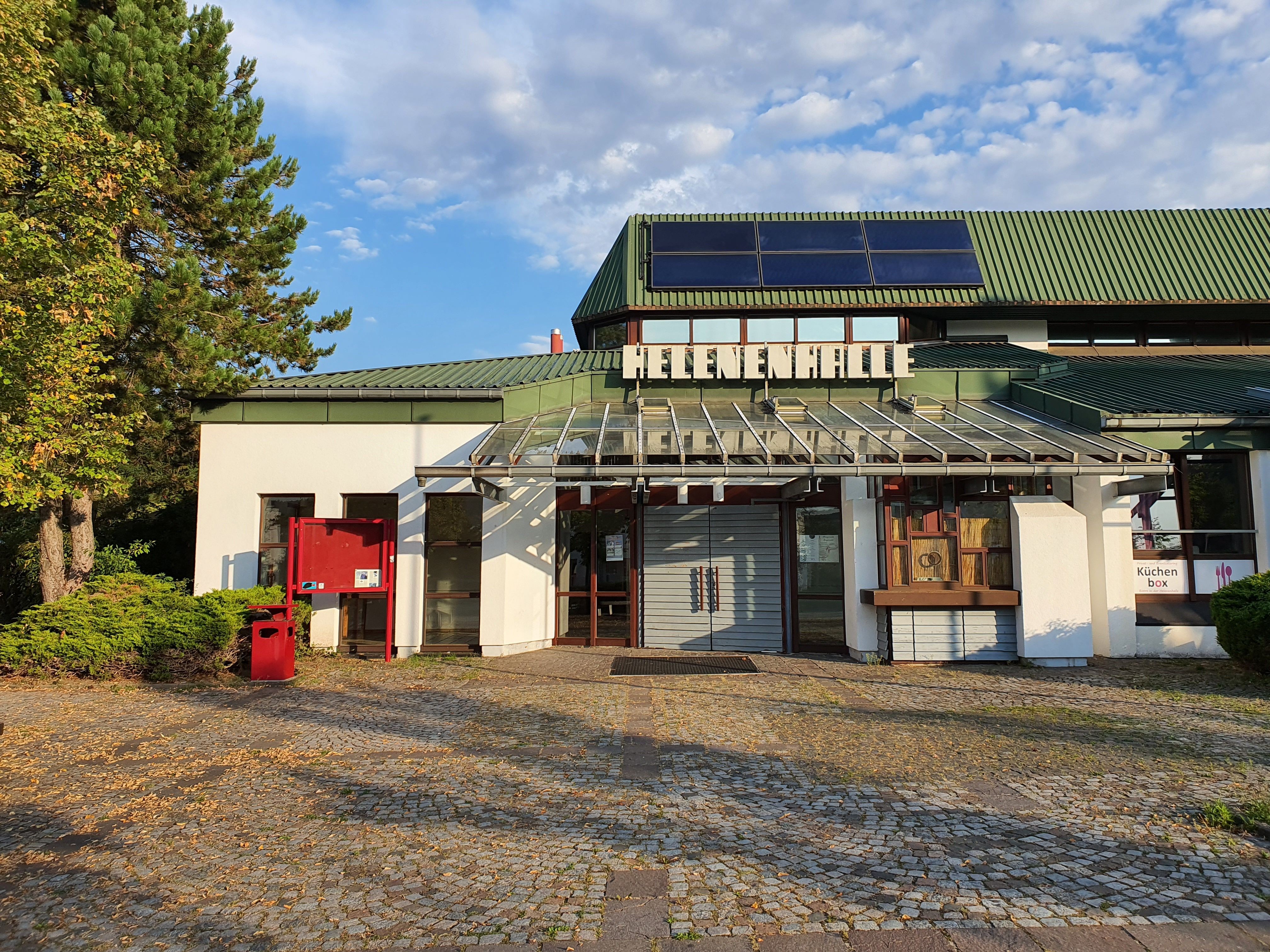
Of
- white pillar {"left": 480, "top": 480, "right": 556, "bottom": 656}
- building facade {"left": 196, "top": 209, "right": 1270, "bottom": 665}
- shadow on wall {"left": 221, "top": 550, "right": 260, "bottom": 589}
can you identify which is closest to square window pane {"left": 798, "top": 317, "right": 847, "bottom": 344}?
building facade {"left": 196, "top": 209, "right": 1270, "bottom": 665}

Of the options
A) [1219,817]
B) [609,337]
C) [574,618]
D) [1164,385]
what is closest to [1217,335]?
[1164,385]

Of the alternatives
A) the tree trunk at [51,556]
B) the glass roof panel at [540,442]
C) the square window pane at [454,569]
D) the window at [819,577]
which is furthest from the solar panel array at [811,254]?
the tree trunk at [51,556]

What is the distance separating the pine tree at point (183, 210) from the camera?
12.2 metres

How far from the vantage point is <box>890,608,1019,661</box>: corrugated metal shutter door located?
11.8m

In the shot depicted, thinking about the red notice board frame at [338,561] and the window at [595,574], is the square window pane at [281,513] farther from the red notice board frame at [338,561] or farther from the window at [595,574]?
the window at [595,574]

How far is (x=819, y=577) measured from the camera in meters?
13.3

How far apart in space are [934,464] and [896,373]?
4.24 metres

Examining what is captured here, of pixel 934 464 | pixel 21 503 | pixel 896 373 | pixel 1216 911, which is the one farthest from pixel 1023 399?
pixel 21 503

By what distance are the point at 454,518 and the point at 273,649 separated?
3577mm

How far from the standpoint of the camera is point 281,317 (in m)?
16.0

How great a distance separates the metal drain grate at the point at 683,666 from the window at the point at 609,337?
8012mm

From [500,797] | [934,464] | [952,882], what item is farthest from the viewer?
[934,464]

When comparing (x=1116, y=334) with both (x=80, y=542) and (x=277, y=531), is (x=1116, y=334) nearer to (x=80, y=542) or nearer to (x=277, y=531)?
(x=277, y=531)

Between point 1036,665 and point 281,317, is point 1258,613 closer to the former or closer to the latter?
point 1036,665
